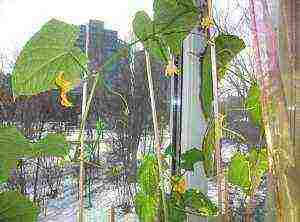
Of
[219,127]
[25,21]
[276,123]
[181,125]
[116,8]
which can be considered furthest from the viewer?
[181,125]

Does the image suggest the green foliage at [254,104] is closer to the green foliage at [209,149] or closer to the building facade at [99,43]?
the green foliage at [209,149]

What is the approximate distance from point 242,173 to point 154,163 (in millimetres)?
222

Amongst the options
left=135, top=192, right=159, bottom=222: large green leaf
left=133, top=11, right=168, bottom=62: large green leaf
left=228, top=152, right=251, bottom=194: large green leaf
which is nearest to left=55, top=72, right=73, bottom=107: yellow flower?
left=133, top=11, right=168, bottom=62: large green leaf

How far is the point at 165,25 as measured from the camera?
3.21ft

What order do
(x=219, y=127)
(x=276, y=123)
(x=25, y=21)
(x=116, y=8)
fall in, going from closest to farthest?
(x=276, y=123), (x=219, y=127), (x=25, y=21), (x=116, y=8)

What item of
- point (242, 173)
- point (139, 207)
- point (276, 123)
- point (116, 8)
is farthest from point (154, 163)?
point (116, 8)

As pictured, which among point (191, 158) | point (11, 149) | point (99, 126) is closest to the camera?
point (11, 149)

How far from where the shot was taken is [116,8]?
1275 millimetres

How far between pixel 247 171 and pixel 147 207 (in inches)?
10.4

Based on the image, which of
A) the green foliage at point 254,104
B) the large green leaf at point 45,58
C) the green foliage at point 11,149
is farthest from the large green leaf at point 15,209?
the green foliage at point 254,104

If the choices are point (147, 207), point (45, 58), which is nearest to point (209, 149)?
point (147, 207)

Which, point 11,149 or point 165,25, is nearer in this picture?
point 11,149

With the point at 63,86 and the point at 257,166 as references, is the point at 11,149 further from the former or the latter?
the point at 257,166

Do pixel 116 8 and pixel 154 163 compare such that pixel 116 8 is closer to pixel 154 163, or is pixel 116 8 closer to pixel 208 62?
pixel 208 62
